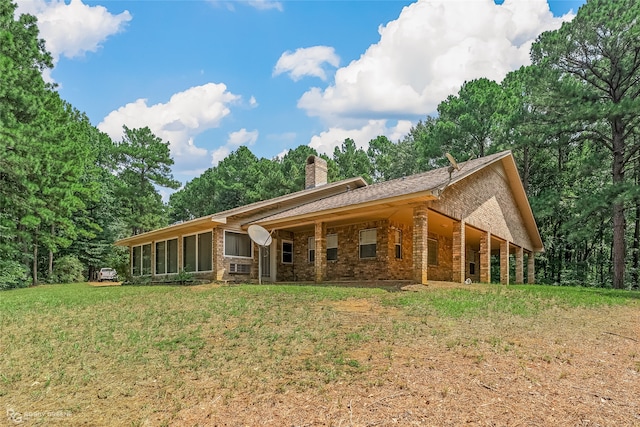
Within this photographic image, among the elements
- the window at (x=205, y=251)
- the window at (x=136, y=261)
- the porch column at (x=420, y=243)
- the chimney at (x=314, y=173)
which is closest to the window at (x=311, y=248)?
the window at (x=205, y=251)

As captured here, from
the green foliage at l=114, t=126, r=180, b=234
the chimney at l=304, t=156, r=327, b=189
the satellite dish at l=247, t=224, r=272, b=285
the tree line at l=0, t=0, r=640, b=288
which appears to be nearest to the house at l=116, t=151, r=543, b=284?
the satellite dish at l=247, t=224, r=272, b=285

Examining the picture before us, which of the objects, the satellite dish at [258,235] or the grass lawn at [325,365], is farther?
the satellite dish at [258,235]

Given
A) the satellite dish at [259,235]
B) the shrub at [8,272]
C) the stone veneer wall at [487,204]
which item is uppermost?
the stone veneer wall at [487,204]

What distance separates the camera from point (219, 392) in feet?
15.4

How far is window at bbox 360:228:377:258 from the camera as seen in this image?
50.9 ft

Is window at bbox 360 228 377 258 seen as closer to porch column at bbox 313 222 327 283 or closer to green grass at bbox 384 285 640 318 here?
porch column at bbox 313 222 327 283

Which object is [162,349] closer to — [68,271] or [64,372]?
[64,372]

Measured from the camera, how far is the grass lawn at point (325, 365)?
418cm

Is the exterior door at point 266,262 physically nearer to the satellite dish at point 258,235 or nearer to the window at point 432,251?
the satellite dish at point 258,235

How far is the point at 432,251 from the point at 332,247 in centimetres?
465

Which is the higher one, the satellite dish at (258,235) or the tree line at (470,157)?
the tree line at (470,157)

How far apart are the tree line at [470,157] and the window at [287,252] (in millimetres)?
10565

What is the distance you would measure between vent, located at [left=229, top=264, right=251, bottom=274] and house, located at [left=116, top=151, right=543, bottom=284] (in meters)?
0.04

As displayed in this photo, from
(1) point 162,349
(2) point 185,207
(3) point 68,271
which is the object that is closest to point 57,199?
(3) point 68,271
